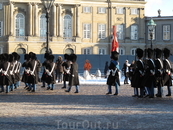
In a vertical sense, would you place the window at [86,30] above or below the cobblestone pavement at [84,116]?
above

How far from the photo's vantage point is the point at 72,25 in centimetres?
4994

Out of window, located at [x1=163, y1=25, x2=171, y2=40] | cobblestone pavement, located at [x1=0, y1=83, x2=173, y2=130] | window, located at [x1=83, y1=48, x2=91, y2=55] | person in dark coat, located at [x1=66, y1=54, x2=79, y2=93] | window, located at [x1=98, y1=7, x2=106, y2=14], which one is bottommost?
cobblestone pavement, located at [x1=0, y1=83, x2=173, y2=130]

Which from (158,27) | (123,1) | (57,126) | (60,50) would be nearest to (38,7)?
(60,50)

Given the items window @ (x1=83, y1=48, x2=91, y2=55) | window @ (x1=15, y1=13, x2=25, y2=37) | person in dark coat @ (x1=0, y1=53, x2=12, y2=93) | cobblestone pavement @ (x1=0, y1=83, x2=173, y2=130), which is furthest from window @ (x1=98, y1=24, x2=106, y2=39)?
cobblestone pavement @ (x1=0, y1=83, x2=173, y2=130)

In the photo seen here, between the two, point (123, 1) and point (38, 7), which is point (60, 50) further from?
point (123, 1)

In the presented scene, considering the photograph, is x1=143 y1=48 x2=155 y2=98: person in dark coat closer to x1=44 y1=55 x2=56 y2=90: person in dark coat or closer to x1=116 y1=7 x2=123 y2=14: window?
x1=44 y1=55 x2=56 y2=90: person in dark coat

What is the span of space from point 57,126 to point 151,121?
6.41 feet

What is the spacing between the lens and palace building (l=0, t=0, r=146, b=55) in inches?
1881

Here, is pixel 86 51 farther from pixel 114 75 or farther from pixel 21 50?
pixel 114 75

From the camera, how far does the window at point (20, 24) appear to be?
159 ft

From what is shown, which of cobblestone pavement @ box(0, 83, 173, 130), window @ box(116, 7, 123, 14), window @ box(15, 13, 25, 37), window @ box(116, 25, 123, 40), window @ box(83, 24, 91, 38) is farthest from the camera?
window @ box(116, 25, 123, 40)

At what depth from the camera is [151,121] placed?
320 inches

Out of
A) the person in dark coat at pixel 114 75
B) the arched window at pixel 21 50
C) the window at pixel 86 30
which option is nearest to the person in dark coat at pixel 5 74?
the person in dark coat at pixel 114 75

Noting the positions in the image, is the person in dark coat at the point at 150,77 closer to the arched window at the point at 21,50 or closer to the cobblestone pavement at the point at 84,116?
the cobblestone pavement at the point at 84,116
